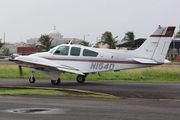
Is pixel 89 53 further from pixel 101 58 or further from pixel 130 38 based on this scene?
pixel 130 38

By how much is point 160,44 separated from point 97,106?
1007 cm

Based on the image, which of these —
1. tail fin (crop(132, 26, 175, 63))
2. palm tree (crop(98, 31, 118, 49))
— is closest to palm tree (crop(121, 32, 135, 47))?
palm tree (crop(98, 31, 118, 49))

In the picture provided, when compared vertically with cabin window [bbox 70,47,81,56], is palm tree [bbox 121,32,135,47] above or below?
above

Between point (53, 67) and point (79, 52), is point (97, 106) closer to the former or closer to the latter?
point (53, 67)

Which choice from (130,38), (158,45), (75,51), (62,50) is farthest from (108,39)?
(158,45)

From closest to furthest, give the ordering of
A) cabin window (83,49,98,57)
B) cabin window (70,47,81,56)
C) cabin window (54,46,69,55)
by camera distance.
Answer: cabin window (83,49,98,57) → cabin window (70,47,81,56) → cabin window (54,46,69,55)

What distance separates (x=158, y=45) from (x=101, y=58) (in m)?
3.72

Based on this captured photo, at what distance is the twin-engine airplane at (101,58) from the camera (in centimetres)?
1872

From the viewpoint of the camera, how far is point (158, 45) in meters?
19.1

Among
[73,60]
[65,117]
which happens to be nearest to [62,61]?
[73,60]

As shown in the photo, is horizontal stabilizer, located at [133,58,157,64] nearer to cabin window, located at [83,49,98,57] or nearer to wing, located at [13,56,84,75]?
cabin window, located at [83,49,98,57]

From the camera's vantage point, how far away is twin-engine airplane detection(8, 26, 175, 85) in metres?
18.7

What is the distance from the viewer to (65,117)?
27.0 ft

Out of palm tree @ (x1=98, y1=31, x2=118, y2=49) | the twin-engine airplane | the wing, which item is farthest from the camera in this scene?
palm tree @ (x1=98, y1=31, x2=118, y2=49)
